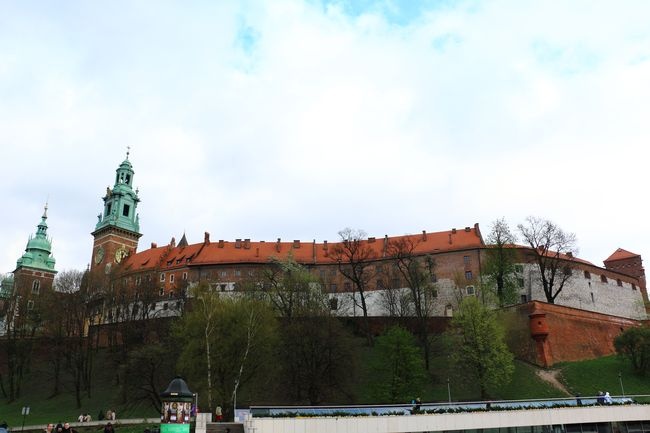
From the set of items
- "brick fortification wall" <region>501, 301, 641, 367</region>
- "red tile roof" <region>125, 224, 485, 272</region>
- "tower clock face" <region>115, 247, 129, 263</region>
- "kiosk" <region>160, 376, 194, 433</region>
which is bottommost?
"kiosk" <region>160, 376, 194, 433</region>

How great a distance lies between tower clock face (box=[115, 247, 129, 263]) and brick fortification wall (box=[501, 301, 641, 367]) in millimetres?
63461

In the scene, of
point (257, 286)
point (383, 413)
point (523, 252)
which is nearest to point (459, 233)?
point (523, 252)

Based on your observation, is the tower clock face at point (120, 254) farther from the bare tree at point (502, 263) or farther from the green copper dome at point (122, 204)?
the bare tree at point (502, 263)

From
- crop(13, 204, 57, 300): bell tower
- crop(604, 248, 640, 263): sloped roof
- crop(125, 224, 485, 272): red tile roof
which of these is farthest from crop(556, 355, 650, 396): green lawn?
crop(13, 204, 57, 300): bell tower

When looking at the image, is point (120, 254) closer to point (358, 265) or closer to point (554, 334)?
point (358, 265)

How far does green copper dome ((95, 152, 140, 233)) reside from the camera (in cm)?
9488

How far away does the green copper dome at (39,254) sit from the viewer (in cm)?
9969

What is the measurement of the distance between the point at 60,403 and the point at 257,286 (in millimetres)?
22251

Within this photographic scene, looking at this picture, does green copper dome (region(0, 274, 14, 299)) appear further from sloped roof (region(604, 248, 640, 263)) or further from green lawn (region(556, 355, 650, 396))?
sloped roof (region(604, 248, 640, 263))

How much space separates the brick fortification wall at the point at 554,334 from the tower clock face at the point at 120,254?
63.5 meters

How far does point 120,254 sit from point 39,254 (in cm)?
1938

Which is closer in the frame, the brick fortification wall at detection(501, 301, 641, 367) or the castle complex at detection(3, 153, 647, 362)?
the brick fortification wall at detection(501, 301, 641, 367)

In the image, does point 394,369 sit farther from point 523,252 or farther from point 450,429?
point 523,252

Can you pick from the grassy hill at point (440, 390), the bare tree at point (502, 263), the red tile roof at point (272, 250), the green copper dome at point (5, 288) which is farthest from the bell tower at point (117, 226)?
the bare tree at point (502, 263)
